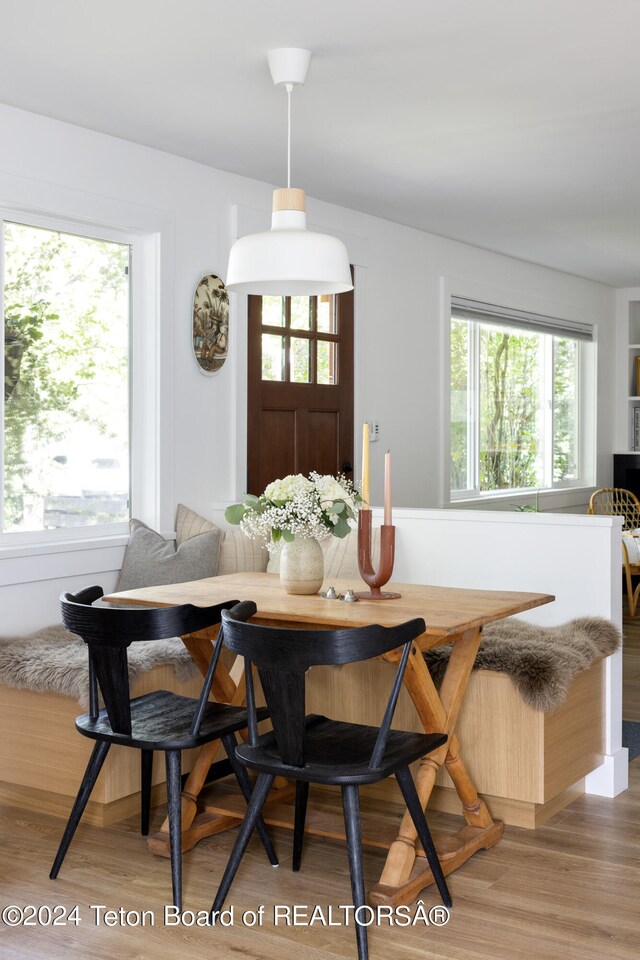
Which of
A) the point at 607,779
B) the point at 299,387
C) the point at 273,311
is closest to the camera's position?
the point at 607,779

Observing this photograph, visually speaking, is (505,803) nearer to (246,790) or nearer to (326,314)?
(246,790)

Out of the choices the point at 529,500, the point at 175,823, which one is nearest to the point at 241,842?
the point at 175,823

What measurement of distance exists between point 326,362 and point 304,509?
2539mm

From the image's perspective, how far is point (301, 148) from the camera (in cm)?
438

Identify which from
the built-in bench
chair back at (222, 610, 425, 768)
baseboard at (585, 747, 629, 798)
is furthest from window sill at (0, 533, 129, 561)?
baseboard at (585, 747, 629, 798)

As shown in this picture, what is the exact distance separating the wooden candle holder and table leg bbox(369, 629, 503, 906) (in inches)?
11.2

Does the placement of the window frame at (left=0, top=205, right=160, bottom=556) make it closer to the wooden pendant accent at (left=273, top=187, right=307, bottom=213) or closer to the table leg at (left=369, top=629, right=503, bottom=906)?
the wooden pendant accent at (left=273, top=187, right=307, bottom=213)

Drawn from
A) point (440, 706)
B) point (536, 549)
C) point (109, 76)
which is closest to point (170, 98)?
point (109, 76)

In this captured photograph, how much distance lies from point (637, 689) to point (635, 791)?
1510 millimetres

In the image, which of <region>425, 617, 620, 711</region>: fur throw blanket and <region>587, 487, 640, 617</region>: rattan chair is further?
<region>587, 487, 640, 617</region>: rattan chair

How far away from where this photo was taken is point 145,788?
10.5 ft

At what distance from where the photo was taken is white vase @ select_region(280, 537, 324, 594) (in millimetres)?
3139

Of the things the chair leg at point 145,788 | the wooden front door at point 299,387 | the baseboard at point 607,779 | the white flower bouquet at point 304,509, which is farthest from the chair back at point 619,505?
the chair leg at point 145,788

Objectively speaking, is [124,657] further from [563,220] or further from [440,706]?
[563,220]
